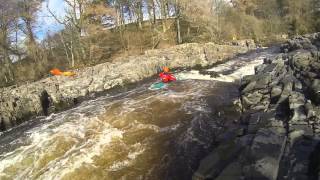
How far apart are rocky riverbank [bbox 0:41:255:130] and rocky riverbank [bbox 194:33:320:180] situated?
10640 mm

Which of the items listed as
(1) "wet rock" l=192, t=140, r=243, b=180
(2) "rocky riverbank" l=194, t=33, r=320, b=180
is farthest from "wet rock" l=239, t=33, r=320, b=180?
(1) "wet rock" l=192, t=140, r=243, b=180

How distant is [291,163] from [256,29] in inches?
1432

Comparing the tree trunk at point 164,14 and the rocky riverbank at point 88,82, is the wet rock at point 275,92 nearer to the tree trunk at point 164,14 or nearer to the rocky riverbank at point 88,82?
the rocky riverbank at point 88,82

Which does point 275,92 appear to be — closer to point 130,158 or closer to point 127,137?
point 127,137

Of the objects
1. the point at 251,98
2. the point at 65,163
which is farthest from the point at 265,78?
the point at 65,163

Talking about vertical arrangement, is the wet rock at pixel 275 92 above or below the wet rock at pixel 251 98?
above

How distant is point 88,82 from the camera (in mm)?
22141

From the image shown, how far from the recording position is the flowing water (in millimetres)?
10398

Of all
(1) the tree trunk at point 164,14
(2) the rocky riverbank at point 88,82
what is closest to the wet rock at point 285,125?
(2) the rocky riverbank at point 88,82

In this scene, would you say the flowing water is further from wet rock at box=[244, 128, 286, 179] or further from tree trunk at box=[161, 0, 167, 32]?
tree trunk at box=[161, 0, 167, 32]

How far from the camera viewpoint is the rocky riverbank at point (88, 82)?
19438 mm

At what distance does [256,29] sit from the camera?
137ft

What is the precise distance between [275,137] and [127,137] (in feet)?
18.5

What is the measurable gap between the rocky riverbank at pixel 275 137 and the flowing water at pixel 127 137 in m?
1.03
